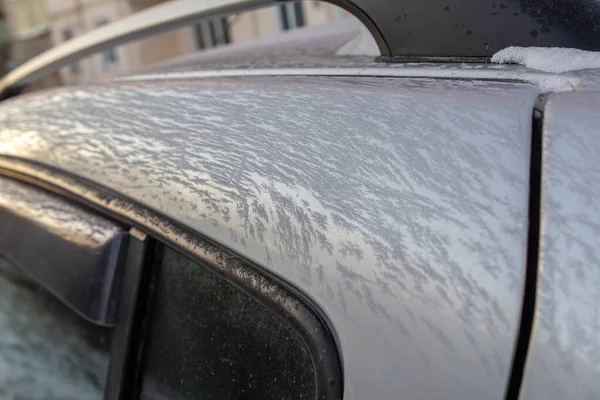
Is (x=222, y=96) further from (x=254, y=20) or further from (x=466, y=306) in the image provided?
(x=254, y=20)

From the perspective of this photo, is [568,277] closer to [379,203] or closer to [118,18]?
[379,203]

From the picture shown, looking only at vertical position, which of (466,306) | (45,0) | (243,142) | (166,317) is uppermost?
(45,0)

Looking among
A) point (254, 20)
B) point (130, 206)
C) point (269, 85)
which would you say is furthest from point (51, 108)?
point (254, 20)

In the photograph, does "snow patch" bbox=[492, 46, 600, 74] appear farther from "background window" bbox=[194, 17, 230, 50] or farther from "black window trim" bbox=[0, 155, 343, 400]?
"background window" bbox=[194, 17, 230, 50]

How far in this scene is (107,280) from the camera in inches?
38.1

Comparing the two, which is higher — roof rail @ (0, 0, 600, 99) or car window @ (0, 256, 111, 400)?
roof rail @ (0, 0, 600, 99)

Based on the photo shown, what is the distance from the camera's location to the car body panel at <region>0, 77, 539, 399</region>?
595mm

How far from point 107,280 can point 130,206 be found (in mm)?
119

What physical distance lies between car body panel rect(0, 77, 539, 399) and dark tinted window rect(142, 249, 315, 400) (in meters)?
0.08

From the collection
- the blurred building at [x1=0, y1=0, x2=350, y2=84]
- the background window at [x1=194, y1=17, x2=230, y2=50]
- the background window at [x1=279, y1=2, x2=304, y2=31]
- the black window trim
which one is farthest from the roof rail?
the background window at [x1=194, y1=17, x2=230, y2=50]

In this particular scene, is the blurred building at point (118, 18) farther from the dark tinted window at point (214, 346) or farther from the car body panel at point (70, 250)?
the dark tinted window at point (214, 346)

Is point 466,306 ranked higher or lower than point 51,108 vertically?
lower

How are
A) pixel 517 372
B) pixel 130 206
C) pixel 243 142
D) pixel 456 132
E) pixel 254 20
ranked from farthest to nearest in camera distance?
pixel 254 20 → pixel 130 206 → pixel 243 142 → pixel 456 132 → pixel 517 372

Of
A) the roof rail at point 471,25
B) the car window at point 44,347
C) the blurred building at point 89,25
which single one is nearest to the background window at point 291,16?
the blurred building at point 89,25
